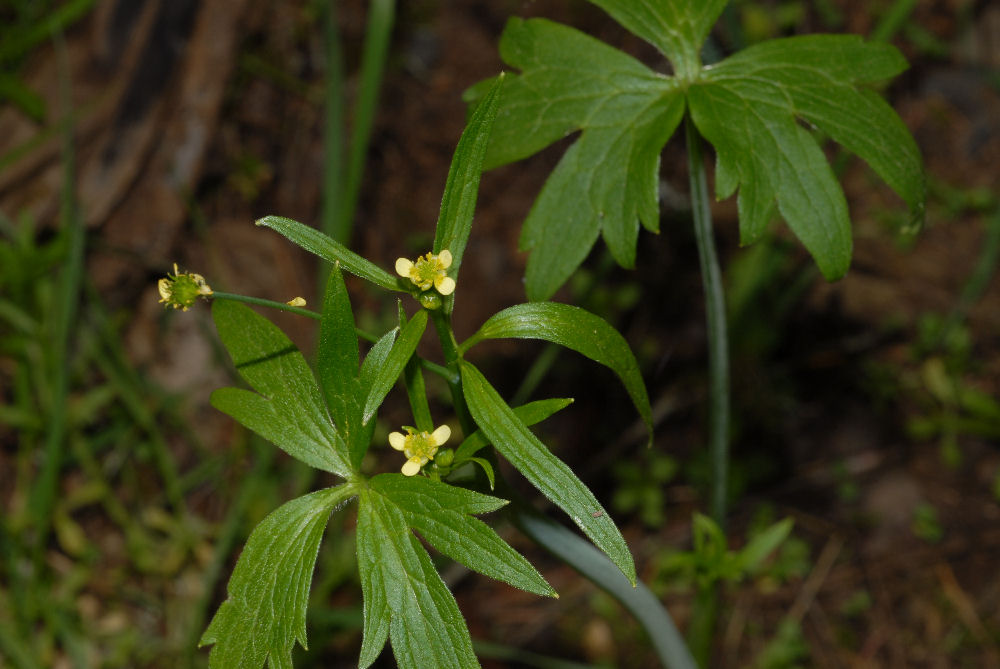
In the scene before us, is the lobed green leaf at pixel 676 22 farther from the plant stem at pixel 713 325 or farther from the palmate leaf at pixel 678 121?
the plant stem at pixel 713 325

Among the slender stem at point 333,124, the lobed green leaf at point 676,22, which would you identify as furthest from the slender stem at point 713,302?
the slender stem at point 333,124

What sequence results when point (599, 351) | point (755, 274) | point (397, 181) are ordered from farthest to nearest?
point (397, 181)
point (755, 274)
point (599, 351)

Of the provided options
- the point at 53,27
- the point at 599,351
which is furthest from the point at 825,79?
the point at 53,27

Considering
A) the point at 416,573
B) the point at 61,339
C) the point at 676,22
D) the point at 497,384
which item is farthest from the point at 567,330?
the point at 61,339

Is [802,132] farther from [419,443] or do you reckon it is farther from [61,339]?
[61,339]

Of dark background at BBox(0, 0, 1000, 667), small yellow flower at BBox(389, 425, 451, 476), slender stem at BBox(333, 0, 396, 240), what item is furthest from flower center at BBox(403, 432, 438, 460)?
dark background at BBox(0, 0, 1000, 667)

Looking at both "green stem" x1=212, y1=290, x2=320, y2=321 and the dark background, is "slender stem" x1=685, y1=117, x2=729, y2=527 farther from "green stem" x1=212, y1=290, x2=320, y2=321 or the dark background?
the dark background

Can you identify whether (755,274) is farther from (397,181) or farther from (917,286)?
(397,181)

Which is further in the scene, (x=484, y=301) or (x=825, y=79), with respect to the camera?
(x=484, y=301)
